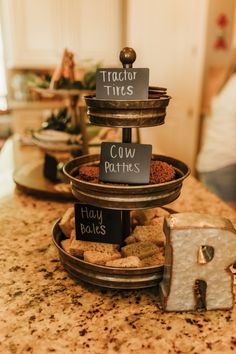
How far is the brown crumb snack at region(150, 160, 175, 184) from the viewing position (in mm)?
717

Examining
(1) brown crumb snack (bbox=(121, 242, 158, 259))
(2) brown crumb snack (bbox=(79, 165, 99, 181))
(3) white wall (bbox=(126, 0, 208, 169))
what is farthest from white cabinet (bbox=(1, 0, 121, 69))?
(1) brown crumb snack (bbox=(121, 242, 158, 259))

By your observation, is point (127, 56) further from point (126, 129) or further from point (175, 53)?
point (175, 53)

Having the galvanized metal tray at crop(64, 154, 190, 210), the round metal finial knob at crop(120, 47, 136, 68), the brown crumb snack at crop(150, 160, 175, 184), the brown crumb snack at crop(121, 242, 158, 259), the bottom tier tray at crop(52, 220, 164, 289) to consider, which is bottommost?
the bottom tier tray at crop(52, 220, 164, 289)

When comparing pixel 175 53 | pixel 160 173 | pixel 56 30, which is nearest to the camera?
pixel 160 173

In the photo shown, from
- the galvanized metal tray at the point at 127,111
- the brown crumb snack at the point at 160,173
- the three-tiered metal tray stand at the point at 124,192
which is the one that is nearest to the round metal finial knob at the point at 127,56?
the three-tiered metal tray stand at the point at 124,192

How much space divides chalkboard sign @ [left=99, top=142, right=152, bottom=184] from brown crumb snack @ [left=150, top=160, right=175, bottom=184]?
34 millimetres

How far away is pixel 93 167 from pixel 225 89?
5.74ft

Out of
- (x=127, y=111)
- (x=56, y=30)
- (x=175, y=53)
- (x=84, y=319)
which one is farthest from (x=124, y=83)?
(x=56, y=30)

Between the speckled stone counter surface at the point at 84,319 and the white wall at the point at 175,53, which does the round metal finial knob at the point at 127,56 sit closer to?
the speckled stone counter surface at the point at 84,319

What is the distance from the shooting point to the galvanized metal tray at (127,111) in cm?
66

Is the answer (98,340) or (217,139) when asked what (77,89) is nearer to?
(98,340)

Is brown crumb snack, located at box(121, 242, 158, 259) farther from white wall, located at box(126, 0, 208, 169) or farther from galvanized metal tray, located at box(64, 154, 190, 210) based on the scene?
white wall, located at box(126, 0, 208, 169)

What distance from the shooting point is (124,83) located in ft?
2.19

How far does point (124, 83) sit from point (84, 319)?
1.49 feet
